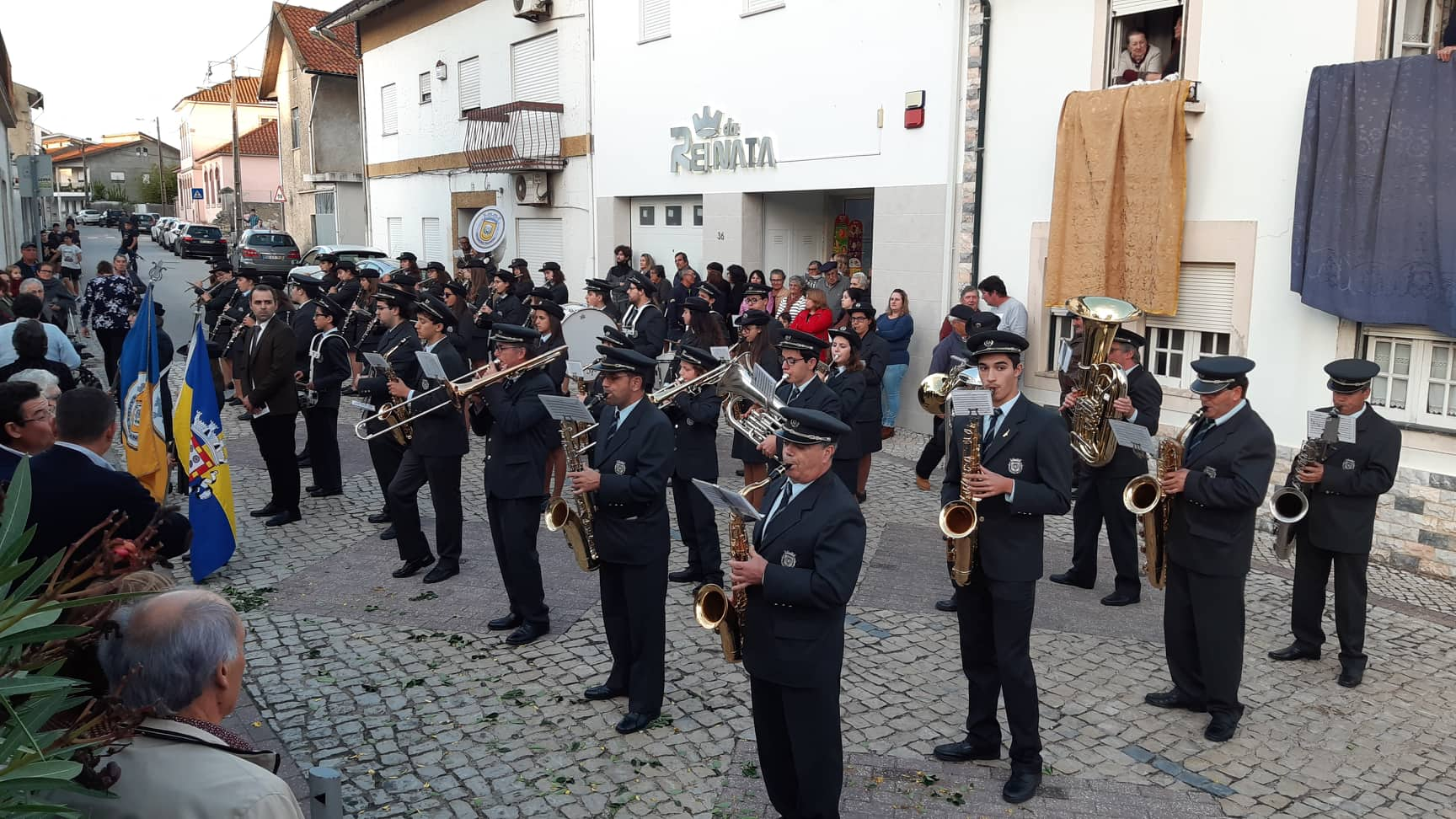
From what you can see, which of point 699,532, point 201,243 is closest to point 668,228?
point 699,532

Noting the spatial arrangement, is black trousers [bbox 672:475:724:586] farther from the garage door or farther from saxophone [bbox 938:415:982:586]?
the garage door

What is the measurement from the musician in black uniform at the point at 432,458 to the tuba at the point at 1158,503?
451cm

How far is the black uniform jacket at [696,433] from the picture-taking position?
8039 mm

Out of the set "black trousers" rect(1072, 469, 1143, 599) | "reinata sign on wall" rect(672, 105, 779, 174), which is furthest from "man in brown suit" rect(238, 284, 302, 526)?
"reinata sign on wall" rect(672, 105, 779, 174)

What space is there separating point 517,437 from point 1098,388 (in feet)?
13.1

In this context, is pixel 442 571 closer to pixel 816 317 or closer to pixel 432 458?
pixel 432 458

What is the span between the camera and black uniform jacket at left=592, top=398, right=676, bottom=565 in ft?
18.2

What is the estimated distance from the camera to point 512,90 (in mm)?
21797

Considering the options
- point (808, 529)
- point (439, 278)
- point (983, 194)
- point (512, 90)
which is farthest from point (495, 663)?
point (512, 90)

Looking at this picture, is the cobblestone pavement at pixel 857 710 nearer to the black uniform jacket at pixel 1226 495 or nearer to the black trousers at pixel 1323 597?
the black trousers at pixel 1323 597

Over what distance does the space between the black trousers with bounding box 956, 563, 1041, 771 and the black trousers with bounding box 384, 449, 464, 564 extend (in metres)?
4.09

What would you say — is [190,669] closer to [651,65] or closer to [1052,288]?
[1052,288]

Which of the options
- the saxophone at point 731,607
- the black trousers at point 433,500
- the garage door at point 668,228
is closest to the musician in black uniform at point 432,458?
the black trousers at point 433,500

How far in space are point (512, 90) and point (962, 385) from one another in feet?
54.3
